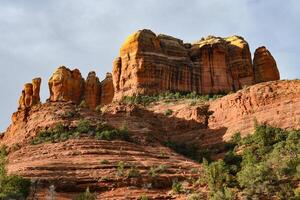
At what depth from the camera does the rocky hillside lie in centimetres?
5412

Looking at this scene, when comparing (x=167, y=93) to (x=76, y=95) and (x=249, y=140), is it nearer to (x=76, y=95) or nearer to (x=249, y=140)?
(x=76, y=95)

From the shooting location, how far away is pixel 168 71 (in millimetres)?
88562

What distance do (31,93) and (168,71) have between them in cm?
1814

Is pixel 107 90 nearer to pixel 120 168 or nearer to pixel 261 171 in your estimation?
pixel 120 168

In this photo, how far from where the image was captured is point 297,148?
58.3 meters

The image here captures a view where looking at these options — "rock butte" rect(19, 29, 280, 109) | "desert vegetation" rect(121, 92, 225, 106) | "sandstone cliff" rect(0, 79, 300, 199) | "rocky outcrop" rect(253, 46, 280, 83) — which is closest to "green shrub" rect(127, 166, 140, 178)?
"sandstone cliff" rect(0, 79, 300, 199)

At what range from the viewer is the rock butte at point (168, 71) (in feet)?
288

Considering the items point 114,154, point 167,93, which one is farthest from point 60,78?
point 114,154

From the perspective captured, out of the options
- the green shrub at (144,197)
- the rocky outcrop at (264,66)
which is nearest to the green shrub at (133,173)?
the green shrub at (144,197)

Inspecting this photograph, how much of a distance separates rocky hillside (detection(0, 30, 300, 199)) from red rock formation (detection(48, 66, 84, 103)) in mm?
138

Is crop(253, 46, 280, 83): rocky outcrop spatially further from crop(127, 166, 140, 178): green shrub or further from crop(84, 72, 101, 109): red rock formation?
crop(127, 166, 140, 178): green shrub

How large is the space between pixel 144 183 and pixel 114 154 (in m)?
7.00

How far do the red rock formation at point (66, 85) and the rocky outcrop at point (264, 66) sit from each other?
2371 centimetres

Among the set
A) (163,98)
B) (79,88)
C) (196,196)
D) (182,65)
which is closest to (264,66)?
(182,65)
